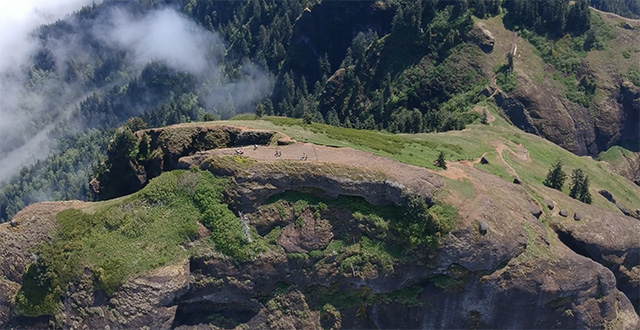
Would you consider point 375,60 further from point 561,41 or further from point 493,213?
point 493,213

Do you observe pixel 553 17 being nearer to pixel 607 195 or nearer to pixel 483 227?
pixel 607 195

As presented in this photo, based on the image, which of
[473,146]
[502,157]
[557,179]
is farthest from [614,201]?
[473,146]

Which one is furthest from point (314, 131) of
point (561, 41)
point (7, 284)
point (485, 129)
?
point (561, 41)

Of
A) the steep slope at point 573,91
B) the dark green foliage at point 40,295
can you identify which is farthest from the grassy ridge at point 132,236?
the steep slope at point 573,91

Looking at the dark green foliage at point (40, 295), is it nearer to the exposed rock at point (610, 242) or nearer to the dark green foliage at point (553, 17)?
the exposed rock at point (610, 242)

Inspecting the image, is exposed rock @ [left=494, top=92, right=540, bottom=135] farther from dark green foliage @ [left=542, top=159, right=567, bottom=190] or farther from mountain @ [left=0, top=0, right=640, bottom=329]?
mountain @ [left=0, top=0, right=640, bottom=329]
